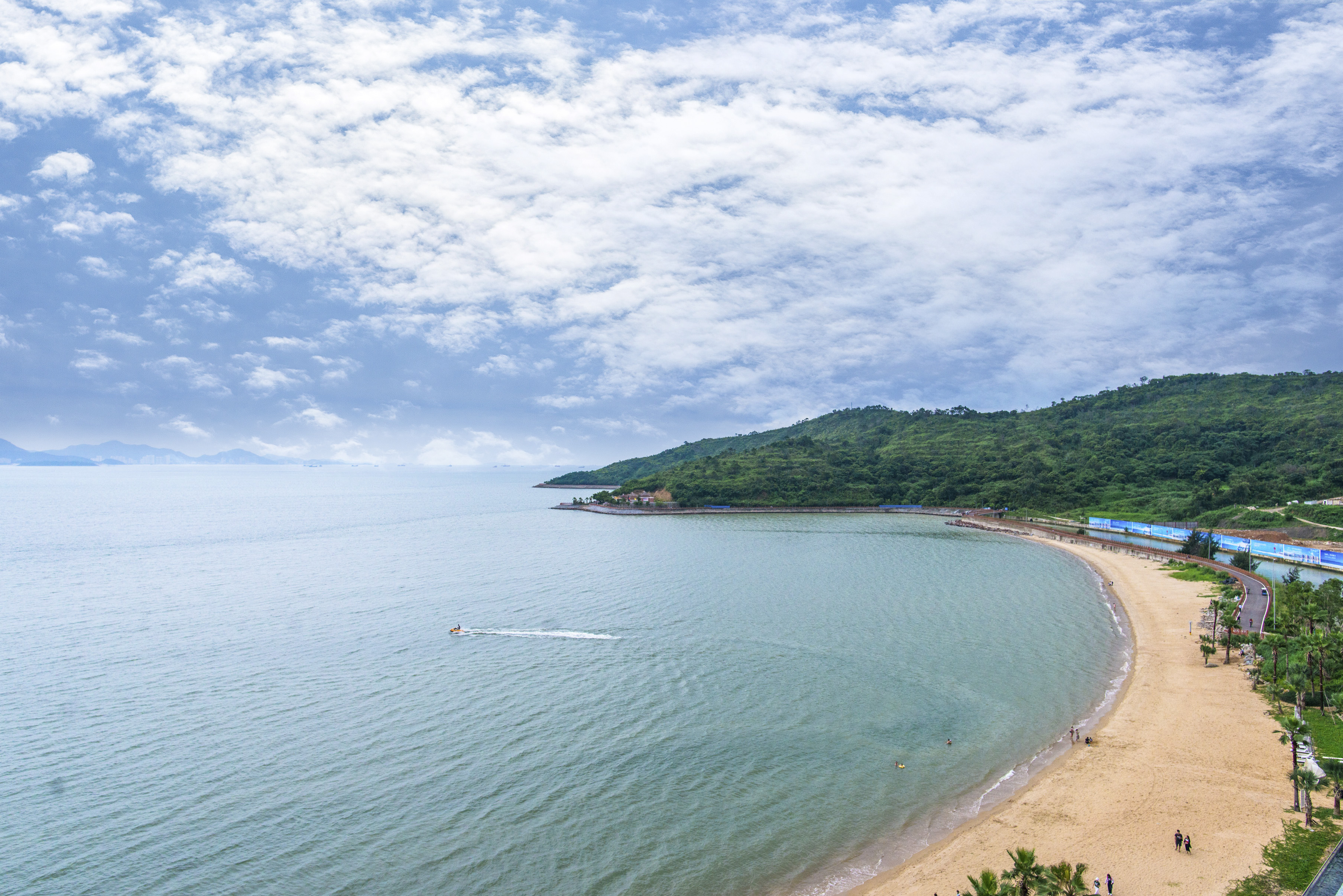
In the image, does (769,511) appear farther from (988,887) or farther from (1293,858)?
(988,887)

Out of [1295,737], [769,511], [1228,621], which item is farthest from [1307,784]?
[769,511]

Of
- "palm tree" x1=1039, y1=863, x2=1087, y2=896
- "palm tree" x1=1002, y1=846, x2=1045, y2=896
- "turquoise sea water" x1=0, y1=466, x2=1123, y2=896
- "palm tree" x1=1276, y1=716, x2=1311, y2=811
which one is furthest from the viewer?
"palm tree" x1=1276, y1=716, x2=1311, y2=811

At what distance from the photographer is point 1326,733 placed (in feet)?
113

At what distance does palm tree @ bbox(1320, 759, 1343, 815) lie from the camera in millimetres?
28609

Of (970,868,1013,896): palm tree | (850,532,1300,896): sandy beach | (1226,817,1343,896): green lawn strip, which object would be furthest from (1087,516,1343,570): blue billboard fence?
(970,868,1013,896): palm tree

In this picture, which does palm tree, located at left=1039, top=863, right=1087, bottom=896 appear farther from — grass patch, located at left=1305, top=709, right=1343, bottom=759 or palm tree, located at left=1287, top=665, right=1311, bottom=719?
palm tree, located at left=1287, top=665, right=1311, bottom=719

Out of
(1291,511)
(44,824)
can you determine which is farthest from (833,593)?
(1291,511)

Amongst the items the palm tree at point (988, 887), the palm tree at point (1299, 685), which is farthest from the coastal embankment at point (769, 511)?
the palm tree at point (988, 887)

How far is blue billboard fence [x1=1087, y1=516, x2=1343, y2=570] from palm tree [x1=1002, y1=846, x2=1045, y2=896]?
9050 cm

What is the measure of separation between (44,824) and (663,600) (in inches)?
1856

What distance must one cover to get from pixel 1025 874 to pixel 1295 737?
1832 centimetres

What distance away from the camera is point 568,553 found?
326 feet

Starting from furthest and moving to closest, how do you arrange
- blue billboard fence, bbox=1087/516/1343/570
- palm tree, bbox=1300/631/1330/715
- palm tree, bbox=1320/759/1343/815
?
blue billboard fence, bbox=1087/516/1343/570, palm tree, bbox=1300/631/1330/715, palm tree, bbox=1320/759/1343/815

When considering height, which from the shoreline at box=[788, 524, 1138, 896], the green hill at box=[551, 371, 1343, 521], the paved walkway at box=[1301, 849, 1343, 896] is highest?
the green hill at box=[551, 371, 1343, 521]
